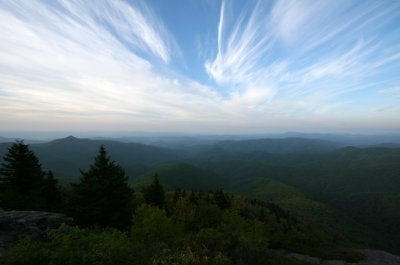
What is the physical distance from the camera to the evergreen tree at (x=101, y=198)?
24.3 metres

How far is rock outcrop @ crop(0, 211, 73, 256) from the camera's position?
18734 millimetres

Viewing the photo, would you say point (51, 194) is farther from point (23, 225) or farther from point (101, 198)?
point (23, 225)

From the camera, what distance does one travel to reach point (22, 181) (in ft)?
113

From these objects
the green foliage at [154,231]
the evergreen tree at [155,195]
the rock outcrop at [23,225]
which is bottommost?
the evergreen tree at [155,195]

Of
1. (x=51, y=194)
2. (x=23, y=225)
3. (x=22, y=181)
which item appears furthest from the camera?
(x=51, y=194)

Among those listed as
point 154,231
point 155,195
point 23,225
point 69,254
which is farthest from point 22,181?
point 69,254

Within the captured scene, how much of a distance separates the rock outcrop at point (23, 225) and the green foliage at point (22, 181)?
10482mm

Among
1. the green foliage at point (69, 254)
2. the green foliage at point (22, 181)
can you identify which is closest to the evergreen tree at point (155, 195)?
the green foliage at point (22, 181)

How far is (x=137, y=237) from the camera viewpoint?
21.2 metres

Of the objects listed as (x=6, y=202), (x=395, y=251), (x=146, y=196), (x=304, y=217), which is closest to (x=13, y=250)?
(x=6, y=202)

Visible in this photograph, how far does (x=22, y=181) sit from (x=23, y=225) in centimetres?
1810

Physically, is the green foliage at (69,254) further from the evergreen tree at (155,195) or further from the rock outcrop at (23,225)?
the evergreen tree at (155,195)

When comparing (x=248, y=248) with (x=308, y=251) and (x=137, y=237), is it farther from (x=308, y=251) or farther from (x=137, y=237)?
(x=308, y=251)

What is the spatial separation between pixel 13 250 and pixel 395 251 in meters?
201
